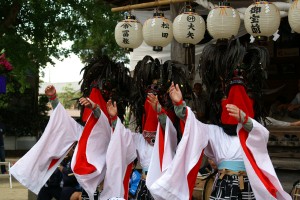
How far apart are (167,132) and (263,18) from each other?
1.95m

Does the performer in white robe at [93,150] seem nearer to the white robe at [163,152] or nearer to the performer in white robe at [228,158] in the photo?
the white robe at [163,152]

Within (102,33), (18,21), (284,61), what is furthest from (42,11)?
(284,61)

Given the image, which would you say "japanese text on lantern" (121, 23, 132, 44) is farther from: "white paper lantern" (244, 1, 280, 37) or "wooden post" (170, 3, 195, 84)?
"white paper lantern" (244, 1, 280, 37)

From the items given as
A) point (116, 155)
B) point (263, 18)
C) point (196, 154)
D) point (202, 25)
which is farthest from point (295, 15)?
point (116, 155)

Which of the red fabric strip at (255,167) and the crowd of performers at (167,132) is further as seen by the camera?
the crowd of performers at (167,132)

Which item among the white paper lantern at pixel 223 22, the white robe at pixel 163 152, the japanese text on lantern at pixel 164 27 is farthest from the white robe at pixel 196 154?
the japanese text on lantern at pixel 164 27

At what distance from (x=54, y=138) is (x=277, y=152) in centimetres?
364

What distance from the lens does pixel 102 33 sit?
48.8 feet

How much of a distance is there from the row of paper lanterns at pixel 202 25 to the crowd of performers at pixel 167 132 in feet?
2.79

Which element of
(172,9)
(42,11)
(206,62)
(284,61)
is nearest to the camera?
(206,62)

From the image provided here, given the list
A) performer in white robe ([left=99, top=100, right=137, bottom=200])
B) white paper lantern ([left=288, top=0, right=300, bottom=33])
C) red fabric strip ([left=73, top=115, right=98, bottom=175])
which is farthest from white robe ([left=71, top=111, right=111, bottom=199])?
white paper lantern ([left=288, top=0, right=300, bottom=33])

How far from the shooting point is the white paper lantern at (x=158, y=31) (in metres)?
7.36

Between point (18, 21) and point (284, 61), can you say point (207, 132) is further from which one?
point (18, 21)

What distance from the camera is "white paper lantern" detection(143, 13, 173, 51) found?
7363 millimetres
